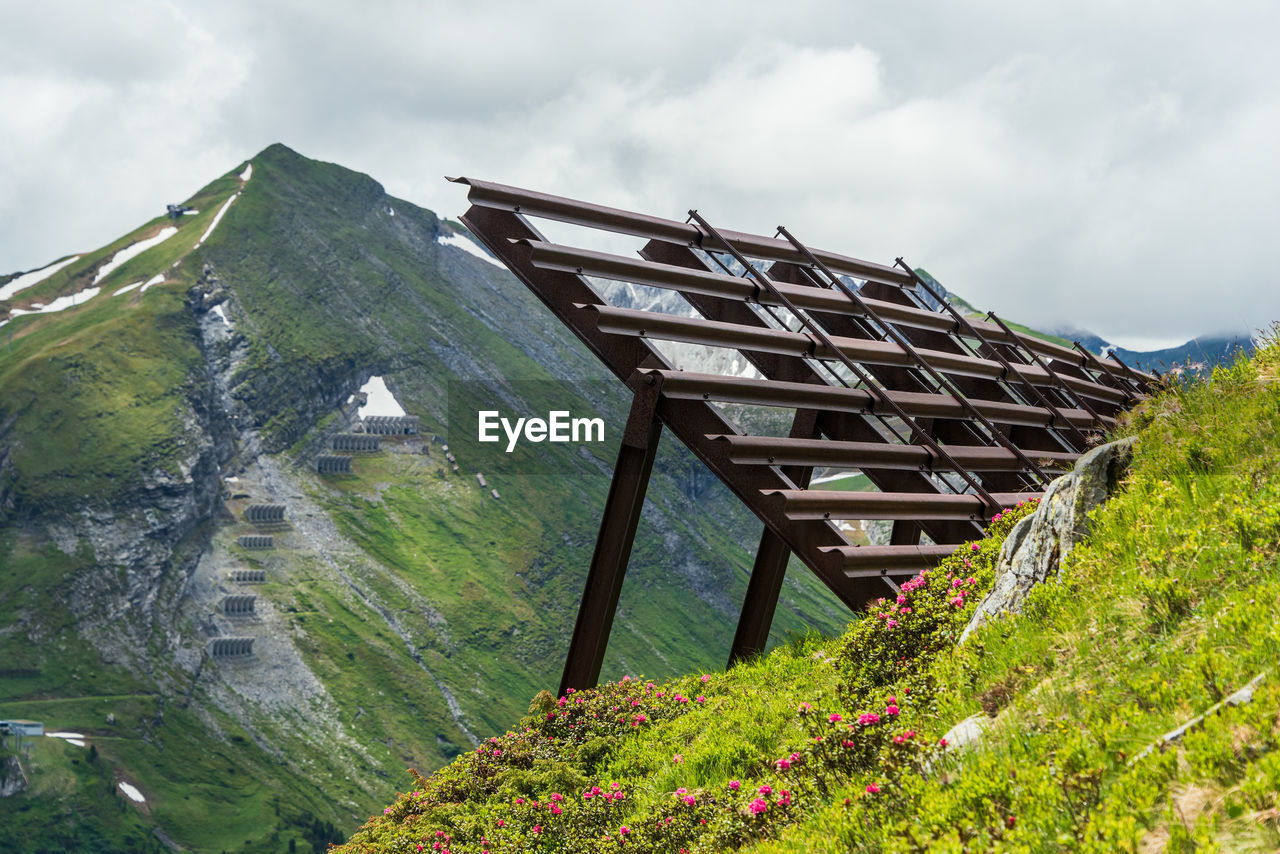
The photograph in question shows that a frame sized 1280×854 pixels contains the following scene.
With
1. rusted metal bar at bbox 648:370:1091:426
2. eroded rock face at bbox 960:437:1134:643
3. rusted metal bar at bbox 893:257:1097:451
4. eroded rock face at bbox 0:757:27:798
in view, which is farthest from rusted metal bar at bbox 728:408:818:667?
eroded rock face at bbox 0:757:27:798

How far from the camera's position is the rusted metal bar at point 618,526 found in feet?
40.3

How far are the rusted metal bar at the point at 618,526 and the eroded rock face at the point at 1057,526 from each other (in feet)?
15.0

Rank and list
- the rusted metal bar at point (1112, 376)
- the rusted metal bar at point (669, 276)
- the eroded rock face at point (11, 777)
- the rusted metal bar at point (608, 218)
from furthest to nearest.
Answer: the eroded rock face at point (11, 777), the rusted metal bar at point (1112, 376), the rusted metal bar at point (608, 218), the rusted metal bar at point (669, 276)

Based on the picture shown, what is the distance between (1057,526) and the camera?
8523 mm

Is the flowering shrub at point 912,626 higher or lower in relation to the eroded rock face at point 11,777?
higher

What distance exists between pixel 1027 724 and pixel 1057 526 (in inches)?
107


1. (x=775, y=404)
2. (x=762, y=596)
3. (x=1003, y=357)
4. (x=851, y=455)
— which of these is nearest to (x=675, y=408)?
(x=775, y=404)

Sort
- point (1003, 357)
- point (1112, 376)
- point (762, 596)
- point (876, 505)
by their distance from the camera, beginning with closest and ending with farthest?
point (876, 505), point (762, 596), point (1003, 357), point (1112, 376)

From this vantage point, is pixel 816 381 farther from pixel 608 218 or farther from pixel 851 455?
pixel 608 218

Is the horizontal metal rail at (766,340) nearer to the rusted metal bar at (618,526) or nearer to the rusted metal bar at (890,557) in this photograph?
the rusted metal bar at (618,526)

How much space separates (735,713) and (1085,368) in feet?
50.6

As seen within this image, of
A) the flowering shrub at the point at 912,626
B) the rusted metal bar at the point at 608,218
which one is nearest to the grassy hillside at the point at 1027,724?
the flowering shrub at the point at 912,626

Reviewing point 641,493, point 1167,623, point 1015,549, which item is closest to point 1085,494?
point 1015,549

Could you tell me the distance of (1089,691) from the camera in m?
6.13
